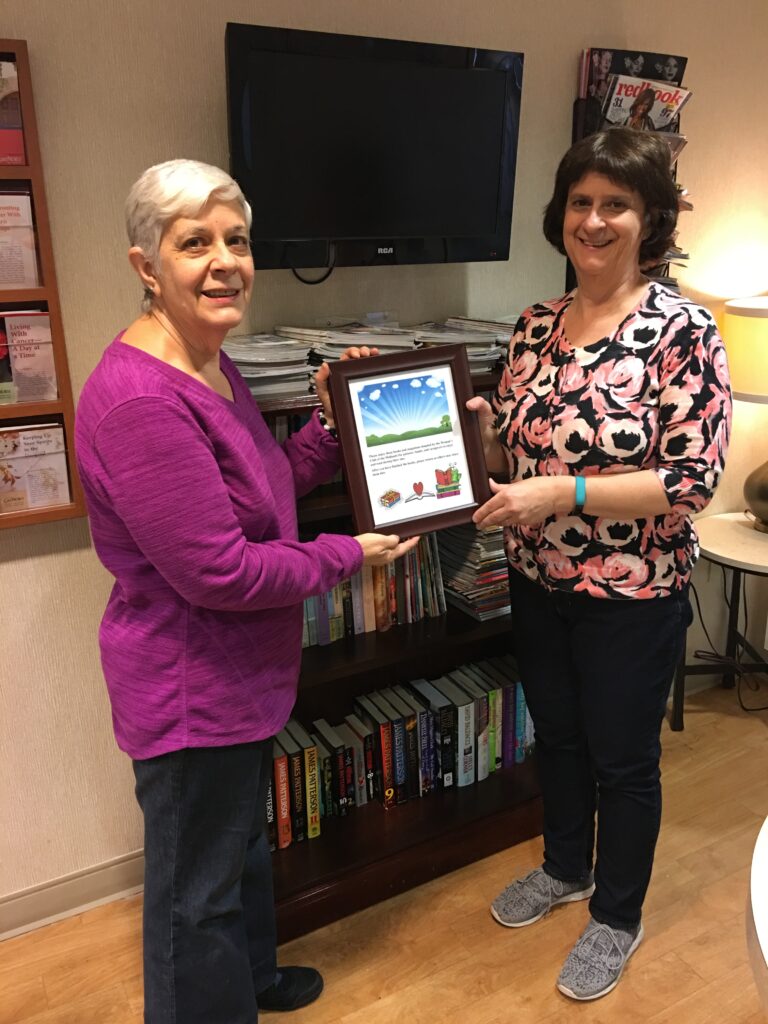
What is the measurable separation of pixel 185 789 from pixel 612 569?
836 millimetres

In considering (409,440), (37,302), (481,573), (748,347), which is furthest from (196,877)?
(748,347)

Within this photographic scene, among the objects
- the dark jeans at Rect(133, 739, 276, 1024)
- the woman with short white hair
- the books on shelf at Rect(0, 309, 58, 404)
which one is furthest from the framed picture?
the books on shelf at Rect(0, 309, 58, 404)

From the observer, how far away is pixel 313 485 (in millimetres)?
1652

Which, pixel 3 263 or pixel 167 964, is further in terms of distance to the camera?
pixel 3 263

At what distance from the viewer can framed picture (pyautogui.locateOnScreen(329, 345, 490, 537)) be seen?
1.51 m

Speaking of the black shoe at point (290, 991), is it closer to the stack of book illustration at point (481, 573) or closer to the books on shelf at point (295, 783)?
the books on shelf at point (295, 783)

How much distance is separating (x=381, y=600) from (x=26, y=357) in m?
0.92

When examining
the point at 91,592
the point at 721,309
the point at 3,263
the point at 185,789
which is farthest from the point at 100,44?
the point at 721,309

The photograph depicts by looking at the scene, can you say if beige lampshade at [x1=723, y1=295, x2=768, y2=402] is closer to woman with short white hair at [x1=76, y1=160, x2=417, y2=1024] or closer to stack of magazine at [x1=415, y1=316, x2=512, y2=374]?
stack of magazine at [x1=415, y1=316, x2=512, y2=374]

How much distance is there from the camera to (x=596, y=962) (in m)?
A: 1.75

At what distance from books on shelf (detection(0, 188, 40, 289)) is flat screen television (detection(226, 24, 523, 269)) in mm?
398

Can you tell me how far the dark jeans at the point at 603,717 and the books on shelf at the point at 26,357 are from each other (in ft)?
3.34

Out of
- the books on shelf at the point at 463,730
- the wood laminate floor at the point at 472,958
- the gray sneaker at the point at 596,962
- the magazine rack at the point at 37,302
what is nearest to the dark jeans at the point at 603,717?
the gray sneaker at the point at 596,962

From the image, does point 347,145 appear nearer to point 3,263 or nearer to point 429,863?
point 3,263
